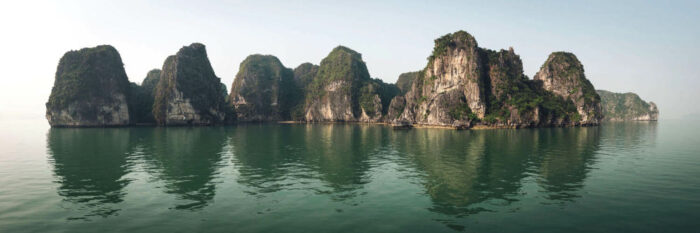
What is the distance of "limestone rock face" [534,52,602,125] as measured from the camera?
5591 inches

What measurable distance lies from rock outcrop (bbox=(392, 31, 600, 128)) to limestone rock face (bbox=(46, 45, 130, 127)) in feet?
411

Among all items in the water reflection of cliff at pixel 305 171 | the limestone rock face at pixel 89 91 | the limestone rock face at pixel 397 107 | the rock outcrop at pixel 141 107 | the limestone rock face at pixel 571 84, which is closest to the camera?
the water reflection of cliff at pixel 305 171

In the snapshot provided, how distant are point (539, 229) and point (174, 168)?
32630 millimetres

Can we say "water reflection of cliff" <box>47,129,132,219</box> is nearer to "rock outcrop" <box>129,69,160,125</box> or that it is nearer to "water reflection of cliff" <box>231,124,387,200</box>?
"water reflection of cliff" <box>231,124,387,200</box>

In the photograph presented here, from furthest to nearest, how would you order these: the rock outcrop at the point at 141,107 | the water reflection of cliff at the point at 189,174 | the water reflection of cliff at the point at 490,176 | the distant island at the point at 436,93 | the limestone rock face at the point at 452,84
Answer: the rock outcrop at the point at 141,107 → the limestone rock face at the point at 452,84 → the distant island at the point at 436,93 → the water reflection of cliff at the point at 189,174 → the water reflection of cliff at the point at 490,176

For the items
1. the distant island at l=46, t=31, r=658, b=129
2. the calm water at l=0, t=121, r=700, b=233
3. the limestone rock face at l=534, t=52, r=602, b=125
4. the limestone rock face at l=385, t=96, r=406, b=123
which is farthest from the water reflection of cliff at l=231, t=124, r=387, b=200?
the limestone rock face at l=385, t=96, r=406, b=123

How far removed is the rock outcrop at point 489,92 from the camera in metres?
131

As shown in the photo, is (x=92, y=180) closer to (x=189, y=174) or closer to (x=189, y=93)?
(x=189, y=174)

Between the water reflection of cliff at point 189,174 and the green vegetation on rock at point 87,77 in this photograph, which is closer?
the water reflection of cliff at point 189,174

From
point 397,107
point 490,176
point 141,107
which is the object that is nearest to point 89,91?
point 141,107

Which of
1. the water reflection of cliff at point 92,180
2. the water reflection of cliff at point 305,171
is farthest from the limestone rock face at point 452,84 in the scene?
the water reflection of cliff at point 92,180

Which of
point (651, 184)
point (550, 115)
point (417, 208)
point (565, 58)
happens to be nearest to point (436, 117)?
point (550, 115)

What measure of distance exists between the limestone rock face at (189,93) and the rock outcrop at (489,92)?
298 feet

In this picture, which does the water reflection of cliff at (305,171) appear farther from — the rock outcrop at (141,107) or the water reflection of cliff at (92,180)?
the rock outcrop at (141,107)
